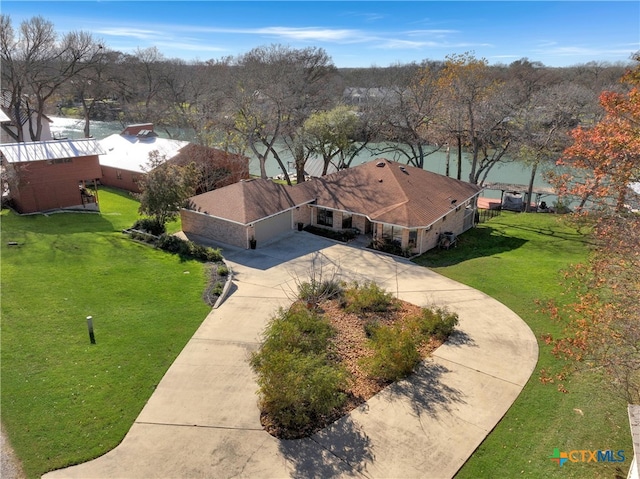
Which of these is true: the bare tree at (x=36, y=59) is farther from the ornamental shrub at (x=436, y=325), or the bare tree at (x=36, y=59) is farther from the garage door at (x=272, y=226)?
the ornamental shrub at (x=436, y=325)

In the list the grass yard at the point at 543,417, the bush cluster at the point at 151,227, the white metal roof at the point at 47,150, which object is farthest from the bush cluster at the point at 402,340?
the white metal roof at the point at 47,150

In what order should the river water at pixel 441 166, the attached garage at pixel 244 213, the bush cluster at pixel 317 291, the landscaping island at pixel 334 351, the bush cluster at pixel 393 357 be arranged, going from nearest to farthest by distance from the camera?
the landscaping island at pixel 334 351 < the bush cluster at pixel 393 357 < the bush cluster at pixel 317 291 < the attached garage at pixel 244 213 < the river water at pixel 441 166

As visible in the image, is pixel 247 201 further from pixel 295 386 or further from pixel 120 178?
pixel 120 178

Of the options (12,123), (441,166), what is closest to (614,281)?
(441,166)

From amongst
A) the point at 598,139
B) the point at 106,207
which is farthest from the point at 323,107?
the point at 598,139

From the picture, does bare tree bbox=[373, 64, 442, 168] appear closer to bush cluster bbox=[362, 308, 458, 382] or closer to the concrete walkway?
the concrete walkway
